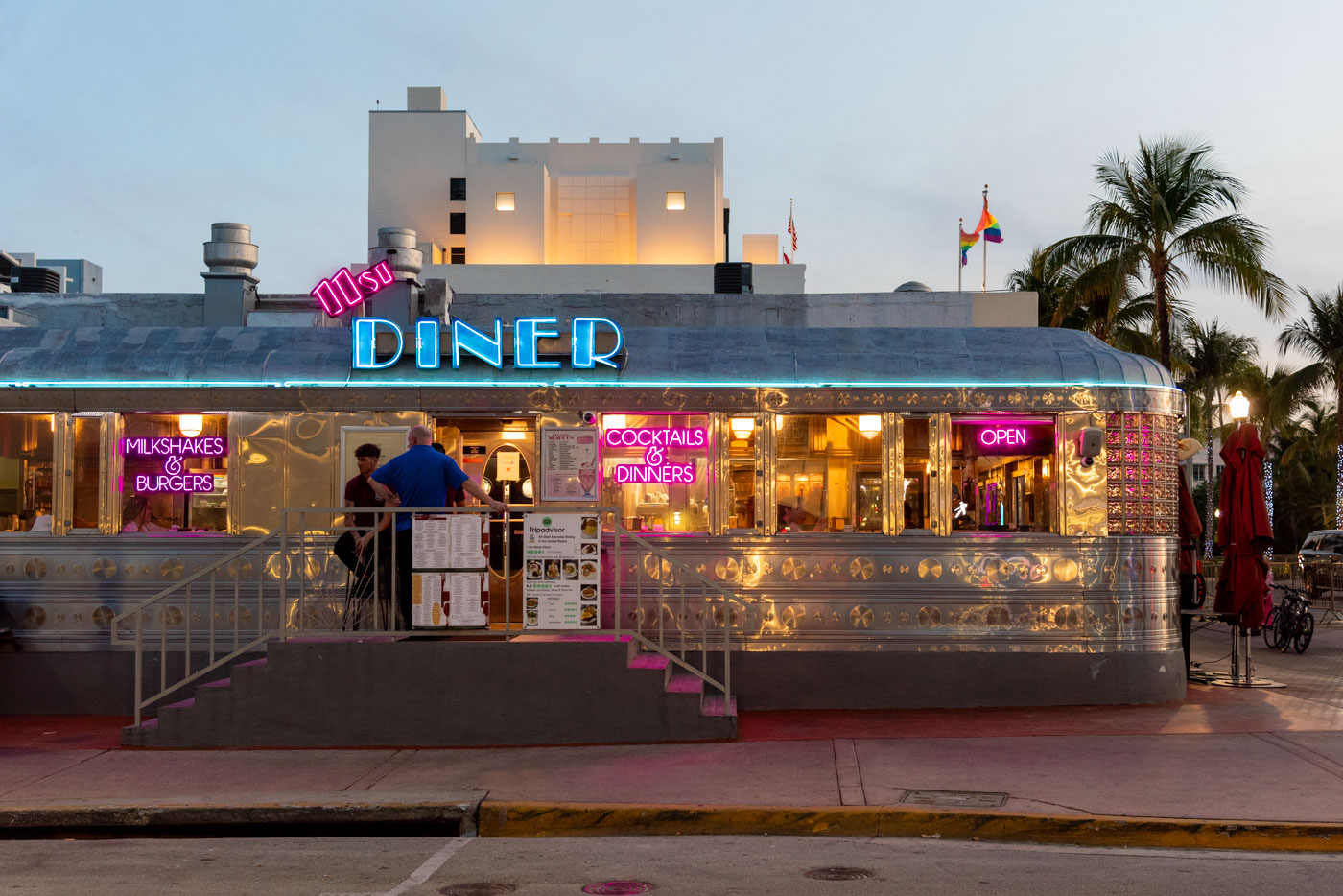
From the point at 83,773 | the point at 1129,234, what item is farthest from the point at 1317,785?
the point at 1129,234

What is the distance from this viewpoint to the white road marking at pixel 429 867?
6.48 m

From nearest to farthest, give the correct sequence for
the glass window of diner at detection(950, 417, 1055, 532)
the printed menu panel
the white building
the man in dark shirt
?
the printed menu panel → the man in dark shirt → the glass window of diner at detection(950, 417, 1055, 532) → the white building

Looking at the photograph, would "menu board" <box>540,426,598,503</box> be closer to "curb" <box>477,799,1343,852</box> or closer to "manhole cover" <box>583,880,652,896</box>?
"curb" <box>477,799,1343,852</box>

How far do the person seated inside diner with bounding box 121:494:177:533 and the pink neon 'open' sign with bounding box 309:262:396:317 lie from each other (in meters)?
2.42

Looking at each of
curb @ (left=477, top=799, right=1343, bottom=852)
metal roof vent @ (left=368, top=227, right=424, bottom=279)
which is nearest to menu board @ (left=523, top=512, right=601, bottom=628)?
curb @ (left=477, top=799, right=1343, bottom=852)

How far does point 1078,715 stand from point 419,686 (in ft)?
17.9

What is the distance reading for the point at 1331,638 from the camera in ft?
65.5

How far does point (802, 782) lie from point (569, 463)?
410 centimetres

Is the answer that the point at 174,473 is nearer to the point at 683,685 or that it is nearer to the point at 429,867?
the point at 683,685

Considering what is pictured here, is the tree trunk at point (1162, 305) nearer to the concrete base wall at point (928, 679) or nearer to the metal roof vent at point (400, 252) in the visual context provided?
the concrete base wall at point (928, 679)

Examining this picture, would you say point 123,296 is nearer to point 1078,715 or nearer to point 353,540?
point 353,540

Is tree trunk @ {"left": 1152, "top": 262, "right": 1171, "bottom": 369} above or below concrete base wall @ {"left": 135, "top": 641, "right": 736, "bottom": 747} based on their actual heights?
above

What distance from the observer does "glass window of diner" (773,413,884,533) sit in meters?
11.9

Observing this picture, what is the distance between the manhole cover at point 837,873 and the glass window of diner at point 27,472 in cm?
792
